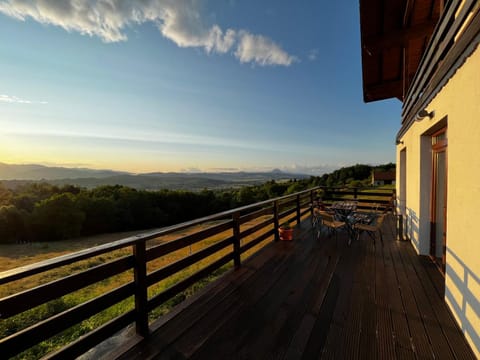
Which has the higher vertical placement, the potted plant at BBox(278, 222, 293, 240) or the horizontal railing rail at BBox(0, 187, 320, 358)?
the horizontal railing rail at BBox(0, 187, 320, 358)

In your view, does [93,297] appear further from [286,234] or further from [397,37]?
[397,37]

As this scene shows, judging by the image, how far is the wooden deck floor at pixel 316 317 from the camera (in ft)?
5.66

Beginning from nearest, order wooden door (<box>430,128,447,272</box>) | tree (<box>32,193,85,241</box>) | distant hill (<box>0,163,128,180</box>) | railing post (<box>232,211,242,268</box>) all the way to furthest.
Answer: wooden door (<box>430,128,447,272</box>), railing post (<box>232,211,242,268</box>), distant hill (<box>0,163,128,180</box>), tree (<box>32,193,85,241</box>)

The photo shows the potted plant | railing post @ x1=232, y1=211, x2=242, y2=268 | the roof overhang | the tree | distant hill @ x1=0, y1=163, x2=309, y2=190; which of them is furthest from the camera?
distant hill @ x1=0, y1=163, x2=309, y2=190

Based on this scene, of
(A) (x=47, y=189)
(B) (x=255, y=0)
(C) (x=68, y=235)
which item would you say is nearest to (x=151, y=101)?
(B) (x=255, y=0)

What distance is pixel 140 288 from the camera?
1955 millimetres

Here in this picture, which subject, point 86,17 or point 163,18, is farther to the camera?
point 163,18

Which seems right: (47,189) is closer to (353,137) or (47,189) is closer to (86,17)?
(86,17)

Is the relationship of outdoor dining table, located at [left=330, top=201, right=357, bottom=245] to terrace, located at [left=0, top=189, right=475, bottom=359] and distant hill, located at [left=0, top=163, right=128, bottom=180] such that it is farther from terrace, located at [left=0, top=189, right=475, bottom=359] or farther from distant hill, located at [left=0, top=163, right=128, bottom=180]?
distant hill, located at [left=0, top=163, right=128, bottom=180]

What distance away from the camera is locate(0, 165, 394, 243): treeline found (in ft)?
83.5

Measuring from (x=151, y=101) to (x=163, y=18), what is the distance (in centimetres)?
358

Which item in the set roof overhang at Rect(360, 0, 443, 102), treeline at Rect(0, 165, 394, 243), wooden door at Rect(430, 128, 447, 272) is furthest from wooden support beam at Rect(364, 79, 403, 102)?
treeline at Rect(0, 165, 394, 243)

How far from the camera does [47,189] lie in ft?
105

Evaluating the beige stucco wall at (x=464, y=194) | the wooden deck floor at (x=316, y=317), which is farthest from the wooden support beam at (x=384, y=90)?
the wooden deck floor at (x=316, y=317)
